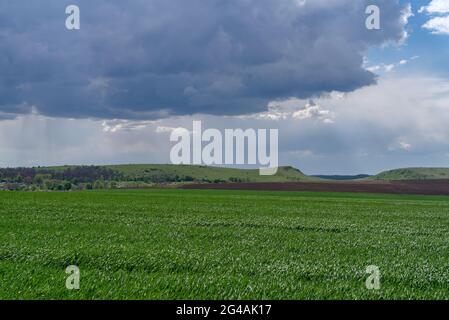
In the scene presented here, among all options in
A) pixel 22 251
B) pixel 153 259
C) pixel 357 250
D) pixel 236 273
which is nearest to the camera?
pixel 236 273

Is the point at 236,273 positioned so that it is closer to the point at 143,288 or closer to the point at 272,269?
the point at 272,269

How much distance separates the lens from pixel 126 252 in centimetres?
1502

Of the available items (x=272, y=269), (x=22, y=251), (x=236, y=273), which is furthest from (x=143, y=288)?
(x=22, y=251)

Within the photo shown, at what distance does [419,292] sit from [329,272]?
2500mm

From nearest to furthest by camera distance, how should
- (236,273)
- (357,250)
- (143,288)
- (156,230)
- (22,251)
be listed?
(143,288) → (236,273) → (22,251) → (357,250) → (156,230)

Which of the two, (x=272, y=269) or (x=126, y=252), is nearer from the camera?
(x=272, y=269)

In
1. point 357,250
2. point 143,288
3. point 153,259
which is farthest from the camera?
point 357,250

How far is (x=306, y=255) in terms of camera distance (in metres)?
15.7
